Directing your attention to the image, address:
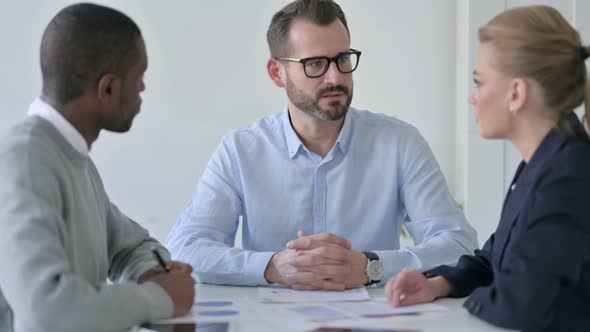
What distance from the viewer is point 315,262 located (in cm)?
178

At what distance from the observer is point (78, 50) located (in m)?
1.43

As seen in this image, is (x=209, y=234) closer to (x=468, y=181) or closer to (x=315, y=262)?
(x=315, y=262)

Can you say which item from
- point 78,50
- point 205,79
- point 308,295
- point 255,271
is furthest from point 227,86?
point 78,50

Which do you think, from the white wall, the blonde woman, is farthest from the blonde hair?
the white wall

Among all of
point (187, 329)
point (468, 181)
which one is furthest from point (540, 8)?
point (468, 181)

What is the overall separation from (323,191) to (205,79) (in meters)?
1.64

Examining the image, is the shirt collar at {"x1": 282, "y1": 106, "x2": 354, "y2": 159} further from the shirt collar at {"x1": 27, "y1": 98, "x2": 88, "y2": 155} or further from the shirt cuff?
the shirt collar at {"x1": 27, "y1": 98, "x2": 88, "y2": 155}

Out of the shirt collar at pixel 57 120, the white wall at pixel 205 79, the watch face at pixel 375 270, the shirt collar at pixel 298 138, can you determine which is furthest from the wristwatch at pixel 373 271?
the white wall at pixel 205 79

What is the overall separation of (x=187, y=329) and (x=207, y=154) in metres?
2.40

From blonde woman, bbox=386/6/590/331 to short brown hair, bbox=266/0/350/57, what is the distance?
89cm

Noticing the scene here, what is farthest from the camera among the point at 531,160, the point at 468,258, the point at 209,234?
the point at 209,234

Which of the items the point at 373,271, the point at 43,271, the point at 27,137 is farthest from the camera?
the point at 373,271

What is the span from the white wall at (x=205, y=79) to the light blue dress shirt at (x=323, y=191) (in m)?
1.40

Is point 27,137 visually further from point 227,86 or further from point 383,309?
point 227,86
